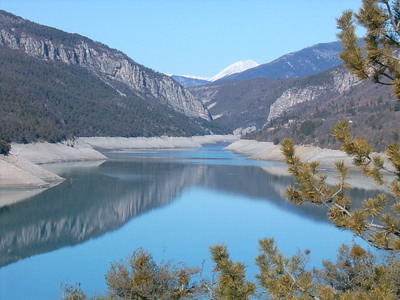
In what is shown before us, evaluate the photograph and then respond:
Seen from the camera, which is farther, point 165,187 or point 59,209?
point 165,187

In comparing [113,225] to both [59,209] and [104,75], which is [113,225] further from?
[104,75]

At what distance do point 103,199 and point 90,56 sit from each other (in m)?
122

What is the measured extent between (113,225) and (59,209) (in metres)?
4.30

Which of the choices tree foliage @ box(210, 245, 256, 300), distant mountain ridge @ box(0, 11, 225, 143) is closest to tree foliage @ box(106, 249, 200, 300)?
tree foliage @ box(210, 245, 256, 300)

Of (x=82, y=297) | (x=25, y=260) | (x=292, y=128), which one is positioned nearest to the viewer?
(x=82, y=297)

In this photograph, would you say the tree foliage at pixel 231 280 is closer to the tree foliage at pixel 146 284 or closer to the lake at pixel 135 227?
the tree foliage at pixel 146 284

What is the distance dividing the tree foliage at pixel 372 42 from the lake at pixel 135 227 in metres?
9.24

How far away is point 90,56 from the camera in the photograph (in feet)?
490

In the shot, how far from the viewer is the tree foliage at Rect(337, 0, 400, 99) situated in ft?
15.3

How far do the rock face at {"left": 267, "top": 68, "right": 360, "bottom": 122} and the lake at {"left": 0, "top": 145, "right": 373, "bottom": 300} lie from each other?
8966cm

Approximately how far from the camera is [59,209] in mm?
29062

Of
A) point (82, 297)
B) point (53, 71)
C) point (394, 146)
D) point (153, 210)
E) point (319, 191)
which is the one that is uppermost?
point (53, 71)

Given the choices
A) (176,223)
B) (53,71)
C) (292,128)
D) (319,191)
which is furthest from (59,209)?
(53,71)

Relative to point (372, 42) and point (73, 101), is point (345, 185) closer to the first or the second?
point (372, 42)
